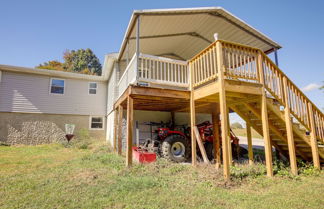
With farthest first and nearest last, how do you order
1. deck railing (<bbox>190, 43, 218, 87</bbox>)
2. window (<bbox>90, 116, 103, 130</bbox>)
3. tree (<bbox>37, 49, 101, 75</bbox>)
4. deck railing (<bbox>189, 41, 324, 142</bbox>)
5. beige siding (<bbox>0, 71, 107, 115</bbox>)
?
tree (<bbox>37, 49, 101, 75</bbox>) < window (<bbox>90, 116, 103, 130</bbox>) < beige siding (<bbox>0, 71, 107, 115</bbox>) < deck railing (<bbox>190, 43, 218, 87</bbox>) < deck railing (<bbox>189, 41, 324, 142</bbox>)

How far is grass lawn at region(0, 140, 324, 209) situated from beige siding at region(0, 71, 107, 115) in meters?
6.44

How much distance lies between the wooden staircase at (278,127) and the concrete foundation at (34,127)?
30.5ft

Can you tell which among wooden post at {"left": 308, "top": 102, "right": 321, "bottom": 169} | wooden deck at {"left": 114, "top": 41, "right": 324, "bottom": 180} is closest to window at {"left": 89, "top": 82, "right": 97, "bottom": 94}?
wooden deck at {"left": 114, "top": 41, "right": 324, "bottom": 180}

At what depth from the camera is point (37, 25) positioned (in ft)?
32.6

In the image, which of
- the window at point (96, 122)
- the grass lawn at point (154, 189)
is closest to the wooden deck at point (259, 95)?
the grass lawn at point (154, 189)

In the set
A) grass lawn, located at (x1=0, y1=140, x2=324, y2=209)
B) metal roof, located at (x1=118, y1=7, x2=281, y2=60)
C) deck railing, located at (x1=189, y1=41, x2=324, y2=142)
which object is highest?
metal roof, located at (x1=118, y1=7, x2=281, y2=60)

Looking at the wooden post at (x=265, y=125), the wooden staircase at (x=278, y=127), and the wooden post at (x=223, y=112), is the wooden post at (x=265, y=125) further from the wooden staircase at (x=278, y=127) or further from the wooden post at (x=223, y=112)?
the wooden post at (x=223, y=112)

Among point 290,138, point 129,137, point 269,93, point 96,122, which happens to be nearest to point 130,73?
point 129,137

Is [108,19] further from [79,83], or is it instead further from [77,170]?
[77,170]

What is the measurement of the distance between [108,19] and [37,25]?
405 centimetres

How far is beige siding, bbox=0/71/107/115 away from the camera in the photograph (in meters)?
9.95

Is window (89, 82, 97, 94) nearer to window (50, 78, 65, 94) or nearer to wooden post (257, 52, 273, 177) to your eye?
window (50, 78, 65, 94)

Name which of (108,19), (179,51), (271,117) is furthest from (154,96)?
(108,19)

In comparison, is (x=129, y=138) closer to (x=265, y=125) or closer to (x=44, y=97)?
(x=265, y=125)
